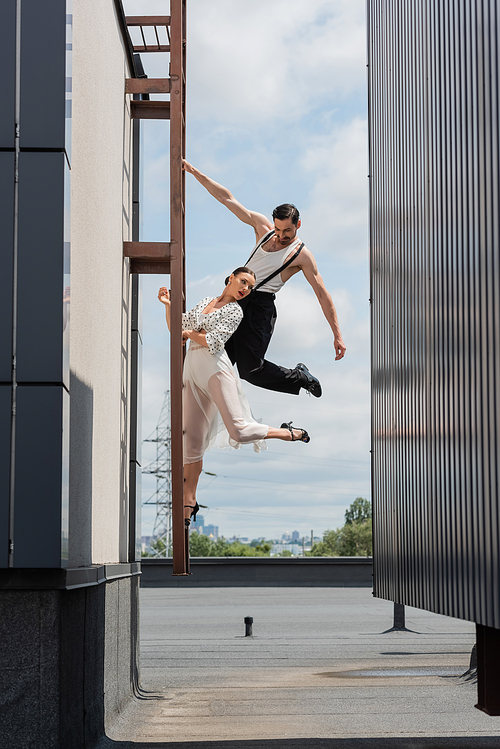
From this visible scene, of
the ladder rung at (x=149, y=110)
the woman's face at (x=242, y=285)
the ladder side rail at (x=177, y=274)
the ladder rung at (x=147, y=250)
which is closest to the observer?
the ladder side rail at (x=177, y=274)

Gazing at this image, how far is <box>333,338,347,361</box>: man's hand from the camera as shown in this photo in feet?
42.3

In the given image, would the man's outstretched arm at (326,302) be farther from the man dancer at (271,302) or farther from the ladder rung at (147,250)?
the ladder rung at (147,250)

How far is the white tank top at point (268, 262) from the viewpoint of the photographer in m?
12.6

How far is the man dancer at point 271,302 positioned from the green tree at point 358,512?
121191 millimetres

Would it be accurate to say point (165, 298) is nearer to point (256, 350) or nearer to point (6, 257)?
point (256, 350)

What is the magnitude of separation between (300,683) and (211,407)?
5.17m

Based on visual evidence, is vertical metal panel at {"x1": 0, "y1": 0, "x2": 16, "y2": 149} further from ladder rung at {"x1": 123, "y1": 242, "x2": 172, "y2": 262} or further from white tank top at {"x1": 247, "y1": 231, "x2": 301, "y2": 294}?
white tank top at {"x1": 247, "y1": 231, "x2": 301, "y2": 294}

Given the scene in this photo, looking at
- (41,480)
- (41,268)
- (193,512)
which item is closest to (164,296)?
(193,512)

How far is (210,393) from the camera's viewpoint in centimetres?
1228

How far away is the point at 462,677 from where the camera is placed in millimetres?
14617

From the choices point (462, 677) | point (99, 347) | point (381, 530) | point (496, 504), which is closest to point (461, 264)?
point (496, 504)

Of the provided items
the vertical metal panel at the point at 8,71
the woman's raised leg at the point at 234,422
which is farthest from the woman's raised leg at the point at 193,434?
the vertical metal panel at the point at 8,71

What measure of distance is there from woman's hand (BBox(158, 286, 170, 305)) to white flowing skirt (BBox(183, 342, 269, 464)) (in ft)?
2.41

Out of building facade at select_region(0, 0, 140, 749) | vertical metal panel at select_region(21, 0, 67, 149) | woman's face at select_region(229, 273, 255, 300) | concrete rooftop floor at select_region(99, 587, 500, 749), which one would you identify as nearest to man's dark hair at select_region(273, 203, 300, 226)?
woman's face at select_region(229, 273, 255, 300)
